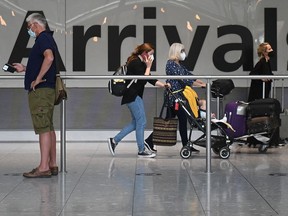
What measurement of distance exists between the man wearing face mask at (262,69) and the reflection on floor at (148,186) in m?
1.87

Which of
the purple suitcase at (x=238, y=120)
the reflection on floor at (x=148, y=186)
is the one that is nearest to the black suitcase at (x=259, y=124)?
the purple suitcase at (x=238, y=120)

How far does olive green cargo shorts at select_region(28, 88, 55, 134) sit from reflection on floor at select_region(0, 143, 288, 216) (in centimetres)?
64

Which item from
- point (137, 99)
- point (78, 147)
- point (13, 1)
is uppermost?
point (13, 1)

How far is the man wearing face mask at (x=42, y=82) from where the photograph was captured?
911 centimetres

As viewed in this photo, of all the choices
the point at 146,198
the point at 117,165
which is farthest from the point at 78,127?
the point at 146,198

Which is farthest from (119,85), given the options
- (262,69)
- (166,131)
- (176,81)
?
(262,69)

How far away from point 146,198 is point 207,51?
7014mm

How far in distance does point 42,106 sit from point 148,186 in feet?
5.09

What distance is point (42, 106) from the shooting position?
30.1 ft

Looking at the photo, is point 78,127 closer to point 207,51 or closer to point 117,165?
point 207,51

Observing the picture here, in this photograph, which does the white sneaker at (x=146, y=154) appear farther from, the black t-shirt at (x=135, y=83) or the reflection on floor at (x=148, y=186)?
the black t-shirt at (x=135, y=83)

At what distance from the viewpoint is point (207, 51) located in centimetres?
1465

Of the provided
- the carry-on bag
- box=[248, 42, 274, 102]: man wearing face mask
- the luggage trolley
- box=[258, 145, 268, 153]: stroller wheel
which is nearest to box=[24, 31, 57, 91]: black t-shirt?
the carry-on bag

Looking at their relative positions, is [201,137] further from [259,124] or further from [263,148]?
[263,148]
